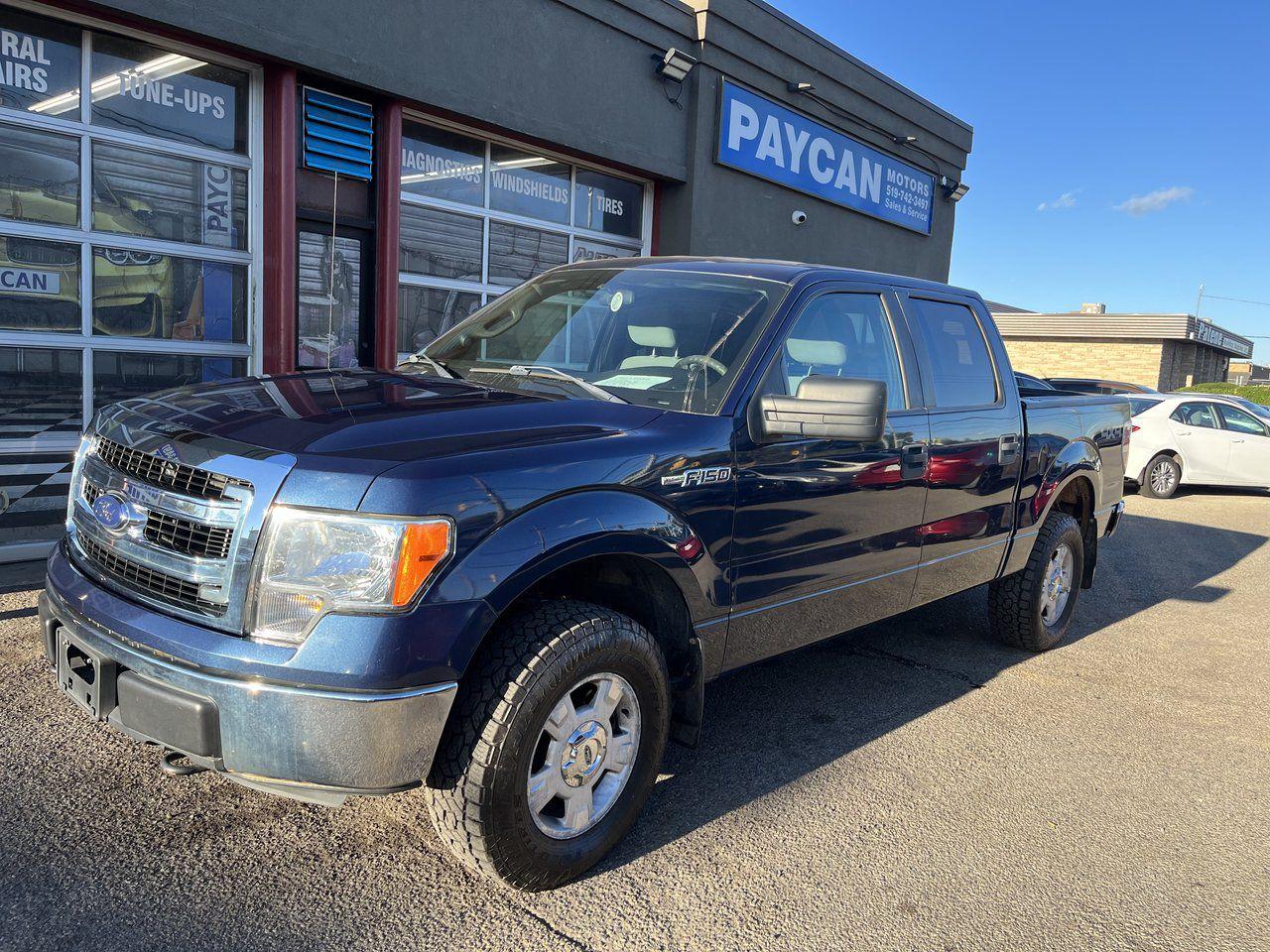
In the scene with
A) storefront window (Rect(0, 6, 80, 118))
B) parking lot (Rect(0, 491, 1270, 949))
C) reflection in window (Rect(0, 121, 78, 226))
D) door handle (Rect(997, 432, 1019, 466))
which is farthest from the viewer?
reflection in window (Rect(0, 121, 78, 226))

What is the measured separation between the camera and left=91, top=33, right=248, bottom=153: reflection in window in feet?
22.4

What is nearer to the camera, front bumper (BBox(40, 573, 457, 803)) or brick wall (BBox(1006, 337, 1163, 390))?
front bumper (BBox(40, 573, 457, 803))

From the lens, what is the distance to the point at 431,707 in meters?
2.40

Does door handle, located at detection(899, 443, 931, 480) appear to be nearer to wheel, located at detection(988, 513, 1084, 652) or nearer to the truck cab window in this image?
the truck cab window

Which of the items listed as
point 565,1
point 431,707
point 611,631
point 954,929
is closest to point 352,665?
point 431,707

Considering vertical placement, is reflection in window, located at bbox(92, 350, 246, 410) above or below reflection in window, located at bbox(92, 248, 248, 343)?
below

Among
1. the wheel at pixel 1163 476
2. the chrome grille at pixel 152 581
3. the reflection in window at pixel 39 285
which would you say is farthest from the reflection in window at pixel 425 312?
the wheel at pixel 1163 476

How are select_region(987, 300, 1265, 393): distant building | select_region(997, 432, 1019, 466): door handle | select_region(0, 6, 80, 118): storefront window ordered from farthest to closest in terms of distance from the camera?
1. select_region(987, 300, 1265, 393): distant building
2. select_region(0, 6, 80, 118): storefront window
3. select_region(997, 432, 1019, 466): door handle

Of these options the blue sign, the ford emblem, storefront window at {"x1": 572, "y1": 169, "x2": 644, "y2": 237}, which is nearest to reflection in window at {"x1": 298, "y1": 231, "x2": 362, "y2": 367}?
storefront window at {"x1": 572, "y1": 169, "x2": 644, "y2": 237}

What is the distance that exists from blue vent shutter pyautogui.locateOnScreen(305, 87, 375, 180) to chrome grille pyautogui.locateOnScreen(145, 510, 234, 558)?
19.2ft

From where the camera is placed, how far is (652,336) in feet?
12.1

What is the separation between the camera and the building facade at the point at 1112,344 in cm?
3167

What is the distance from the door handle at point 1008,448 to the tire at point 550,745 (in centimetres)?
255

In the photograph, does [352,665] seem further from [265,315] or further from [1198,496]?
[1198,496]
